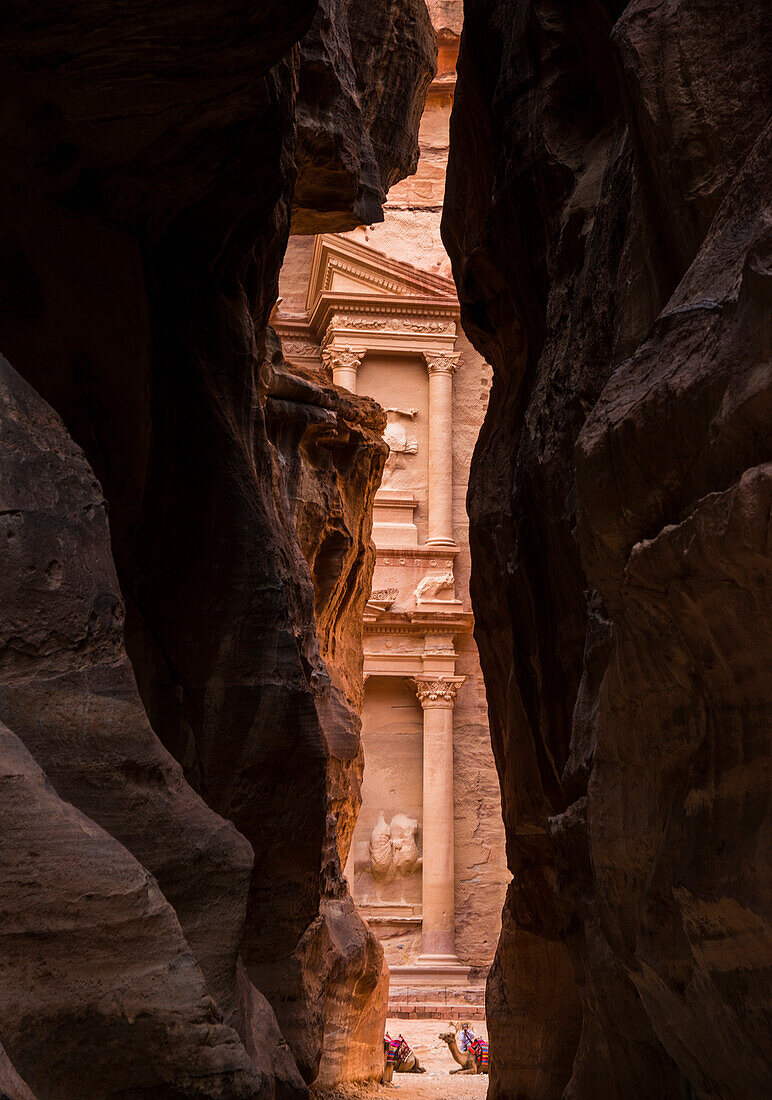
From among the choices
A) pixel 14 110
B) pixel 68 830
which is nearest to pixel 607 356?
pixel 14 110

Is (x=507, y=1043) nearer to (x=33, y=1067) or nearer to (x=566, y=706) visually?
(x=566, y=706)

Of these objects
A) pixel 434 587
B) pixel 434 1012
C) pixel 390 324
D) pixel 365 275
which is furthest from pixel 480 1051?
pixel 365 275

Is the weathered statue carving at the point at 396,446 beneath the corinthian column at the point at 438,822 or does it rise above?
above

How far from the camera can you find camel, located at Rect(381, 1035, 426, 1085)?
1266 cm

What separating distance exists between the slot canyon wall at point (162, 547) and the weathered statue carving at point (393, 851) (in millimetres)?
7694

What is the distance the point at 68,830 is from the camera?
12.4 ft

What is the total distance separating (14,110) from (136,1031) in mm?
4198

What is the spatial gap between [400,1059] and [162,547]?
8.25 meters

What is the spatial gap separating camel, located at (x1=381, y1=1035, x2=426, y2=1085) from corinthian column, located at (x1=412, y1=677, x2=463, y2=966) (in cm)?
451

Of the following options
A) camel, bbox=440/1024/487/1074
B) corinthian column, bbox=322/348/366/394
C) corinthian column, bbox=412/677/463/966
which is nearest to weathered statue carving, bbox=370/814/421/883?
corinthian column, bbox=412/677/463/966

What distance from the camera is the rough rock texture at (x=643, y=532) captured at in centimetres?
383

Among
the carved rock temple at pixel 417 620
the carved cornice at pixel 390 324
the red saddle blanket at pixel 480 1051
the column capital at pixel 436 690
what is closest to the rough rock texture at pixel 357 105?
the carved rock temple at pixel 417 620

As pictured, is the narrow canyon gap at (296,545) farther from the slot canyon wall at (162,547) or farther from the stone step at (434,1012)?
the stone step at (434,1012)

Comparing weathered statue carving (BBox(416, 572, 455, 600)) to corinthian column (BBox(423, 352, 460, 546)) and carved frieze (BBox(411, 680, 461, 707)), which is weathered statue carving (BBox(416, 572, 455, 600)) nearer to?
corinthian column (BBox(423, 352, 460, 546))
